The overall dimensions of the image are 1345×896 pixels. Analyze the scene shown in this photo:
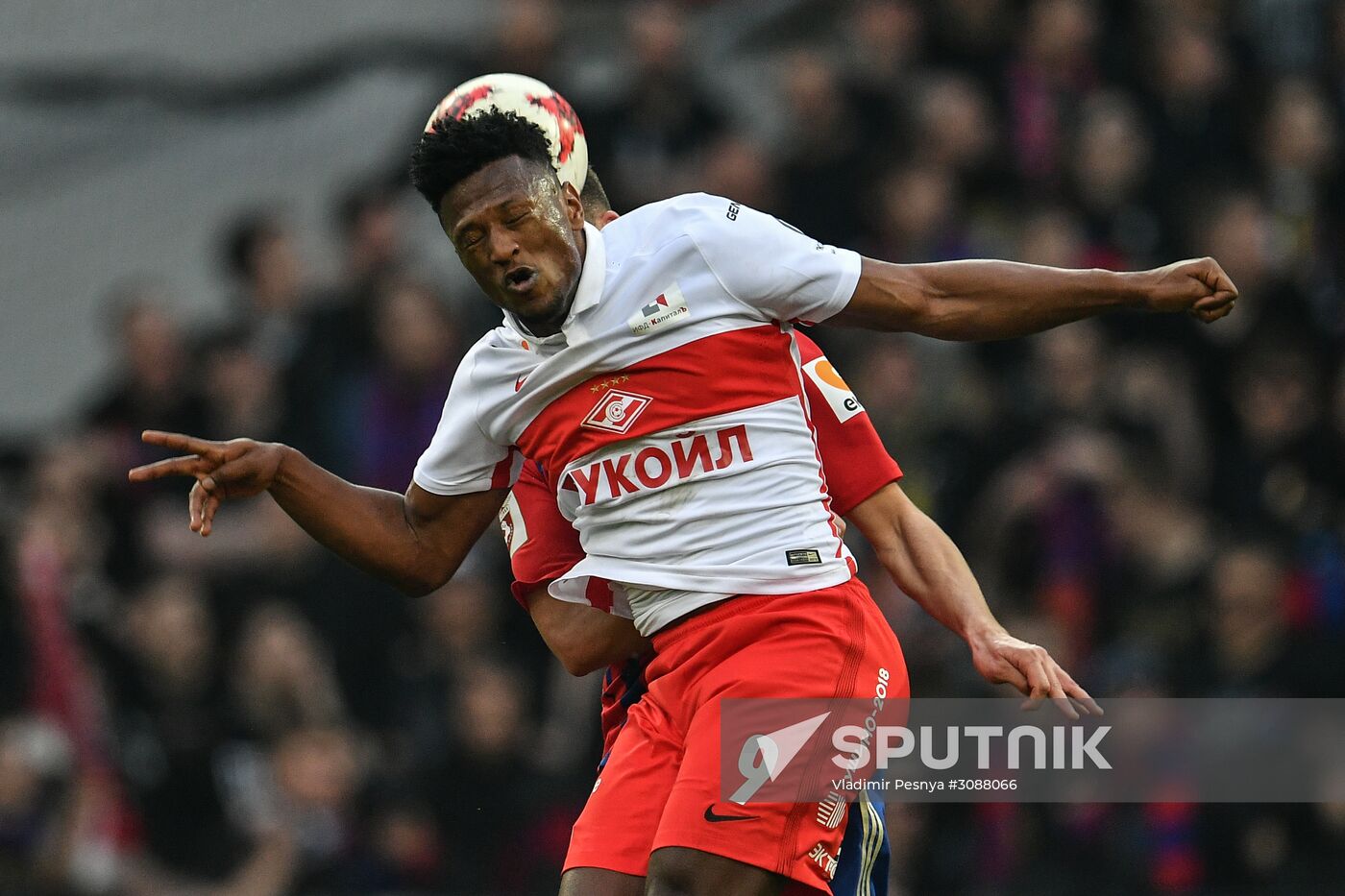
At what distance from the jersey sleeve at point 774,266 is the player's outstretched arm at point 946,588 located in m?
0.57

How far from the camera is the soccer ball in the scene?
4277mm

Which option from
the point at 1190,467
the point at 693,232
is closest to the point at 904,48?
the point at 1190,467

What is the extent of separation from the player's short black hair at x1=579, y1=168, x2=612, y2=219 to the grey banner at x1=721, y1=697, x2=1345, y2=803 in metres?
1.27

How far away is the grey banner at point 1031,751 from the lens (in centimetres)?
397

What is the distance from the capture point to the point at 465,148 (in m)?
4.09

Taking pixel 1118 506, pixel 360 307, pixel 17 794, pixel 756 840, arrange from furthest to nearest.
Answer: pixel 360 307
pixel 17 794
pixel 1118 506
pixel 756 840

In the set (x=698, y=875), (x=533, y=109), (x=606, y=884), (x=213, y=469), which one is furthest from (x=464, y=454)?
(x=698, y=875)

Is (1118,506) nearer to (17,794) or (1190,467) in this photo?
(1190,467)

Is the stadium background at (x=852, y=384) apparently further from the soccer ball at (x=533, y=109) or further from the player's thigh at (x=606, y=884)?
the soccer ball at (x=533, y=109)

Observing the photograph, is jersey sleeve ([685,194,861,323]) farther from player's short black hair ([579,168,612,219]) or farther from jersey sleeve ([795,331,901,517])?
player's short black hair ([579,168,612,219])

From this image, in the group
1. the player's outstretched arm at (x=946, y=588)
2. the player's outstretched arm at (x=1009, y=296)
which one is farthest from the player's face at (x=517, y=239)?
the player's outstretched arm at (x=946, y=588)

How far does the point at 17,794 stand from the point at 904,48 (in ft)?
18.0

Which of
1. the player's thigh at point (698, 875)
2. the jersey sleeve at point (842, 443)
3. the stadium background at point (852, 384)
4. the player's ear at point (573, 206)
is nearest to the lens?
the player's thigh at point (698, 875)

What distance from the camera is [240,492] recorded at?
428cm
